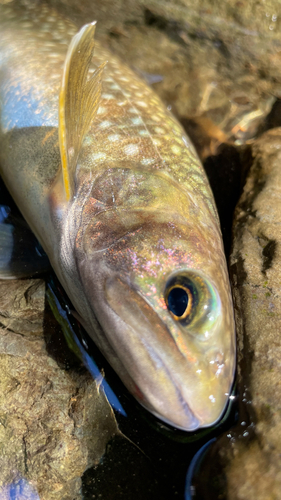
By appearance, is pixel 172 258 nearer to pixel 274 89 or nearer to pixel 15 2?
pixel 274 89

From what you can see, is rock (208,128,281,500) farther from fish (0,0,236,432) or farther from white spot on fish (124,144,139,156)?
white spot on fish (124,144,139,156)

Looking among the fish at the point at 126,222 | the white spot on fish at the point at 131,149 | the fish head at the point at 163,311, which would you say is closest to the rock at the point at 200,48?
the fish at the point at 126,222

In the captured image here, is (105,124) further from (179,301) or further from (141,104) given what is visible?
(179,301)

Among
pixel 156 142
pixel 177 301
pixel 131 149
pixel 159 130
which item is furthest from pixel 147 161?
pixel 177 301

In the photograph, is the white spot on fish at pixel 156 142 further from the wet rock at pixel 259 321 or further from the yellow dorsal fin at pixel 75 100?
the wet rock at pixel 259 321

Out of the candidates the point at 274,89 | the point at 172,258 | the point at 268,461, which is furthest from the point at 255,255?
the point at 274,89
